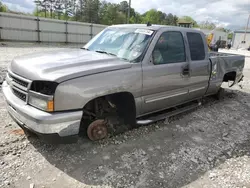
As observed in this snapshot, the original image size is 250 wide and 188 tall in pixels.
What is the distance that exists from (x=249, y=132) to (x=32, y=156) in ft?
13.1

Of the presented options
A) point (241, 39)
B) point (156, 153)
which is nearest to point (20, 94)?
point (156, 153)

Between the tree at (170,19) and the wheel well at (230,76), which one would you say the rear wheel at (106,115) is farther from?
the tree at (170,19)

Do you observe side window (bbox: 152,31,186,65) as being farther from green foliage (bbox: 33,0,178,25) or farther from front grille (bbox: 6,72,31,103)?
green foliage (bbox: 33,0,178,25)

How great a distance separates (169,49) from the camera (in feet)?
12.2

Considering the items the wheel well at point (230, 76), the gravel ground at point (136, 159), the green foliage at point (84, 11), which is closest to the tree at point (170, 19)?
the green foliage at point (84, 11)

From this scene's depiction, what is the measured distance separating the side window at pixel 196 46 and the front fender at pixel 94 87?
62.2 inches

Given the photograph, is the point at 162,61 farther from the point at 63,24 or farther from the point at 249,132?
the point at 63,24

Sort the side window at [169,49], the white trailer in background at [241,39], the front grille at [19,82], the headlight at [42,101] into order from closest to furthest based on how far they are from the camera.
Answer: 1. the headlight at [42,101]
2. the front grille at [19,82]
3. the side window at [169,49]
4. the white trailer in background at [241,39]

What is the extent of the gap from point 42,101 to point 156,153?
181cm

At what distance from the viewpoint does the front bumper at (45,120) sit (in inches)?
94.5

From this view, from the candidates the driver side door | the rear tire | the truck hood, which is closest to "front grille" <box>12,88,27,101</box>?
the truck hood

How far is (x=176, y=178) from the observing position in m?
2.62

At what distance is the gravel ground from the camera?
2.50m

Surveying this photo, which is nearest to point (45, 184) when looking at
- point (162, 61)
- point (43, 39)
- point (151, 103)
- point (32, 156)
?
point (32, 156)
